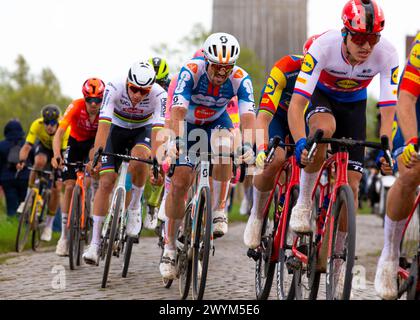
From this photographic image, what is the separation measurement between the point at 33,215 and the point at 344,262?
8610 millimetres

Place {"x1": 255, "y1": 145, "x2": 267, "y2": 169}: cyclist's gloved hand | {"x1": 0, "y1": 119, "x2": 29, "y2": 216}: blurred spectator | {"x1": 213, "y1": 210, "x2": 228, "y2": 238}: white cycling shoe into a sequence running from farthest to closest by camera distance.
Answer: {"x1": 0, "y1": 119, "x2": 29, "y2": 216}: blurred spectator, {"x1": 213, "y1": 210, "x2": 228, "y2": 238}: white cycling shoe, {"x1": 255, "y1": 145, "x2": 267, "y2": 169}: cyclist's gloved hand

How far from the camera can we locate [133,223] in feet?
30.8

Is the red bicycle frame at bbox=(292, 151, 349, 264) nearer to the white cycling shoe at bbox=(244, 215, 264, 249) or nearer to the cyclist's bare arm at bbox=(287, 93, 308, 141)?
the cyclist's bare arm at bbox=(287, 93, 308, 141)

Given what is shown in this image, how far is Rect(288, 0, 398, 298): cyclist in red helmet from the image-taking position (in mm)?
6277

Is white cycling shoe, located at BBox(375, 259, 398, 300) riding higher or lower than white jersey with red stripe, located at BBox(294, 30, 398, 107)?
lower

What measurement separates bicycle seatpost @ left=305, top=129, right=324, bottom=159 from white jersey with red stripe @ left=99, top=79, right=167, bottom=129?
11.6ft

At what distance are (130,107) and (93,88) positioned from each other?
134 cm

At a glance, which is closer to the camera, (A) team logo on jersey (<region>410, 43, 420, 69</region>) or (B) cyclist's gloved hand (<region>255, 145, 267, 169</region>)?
(A) team logo on jersey (<region>410, 43, 420, 69</region>)

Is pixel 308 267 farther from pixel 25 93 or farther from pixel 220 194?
pixel 25 93

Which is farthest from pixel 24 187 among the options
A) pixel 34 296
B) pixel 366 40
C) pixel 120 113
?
pixel 366 40

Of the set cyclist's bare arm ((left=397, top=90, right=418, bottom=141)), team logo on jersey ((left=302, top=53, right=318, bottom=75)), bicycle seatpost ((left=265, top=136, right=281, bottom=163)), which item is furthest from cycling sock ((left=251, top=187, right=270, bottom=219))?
cyclist's bare arm ((left=397, top=90, right=418, bottom=141))

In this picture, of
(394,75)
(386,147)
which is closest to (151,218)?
(394,75)
